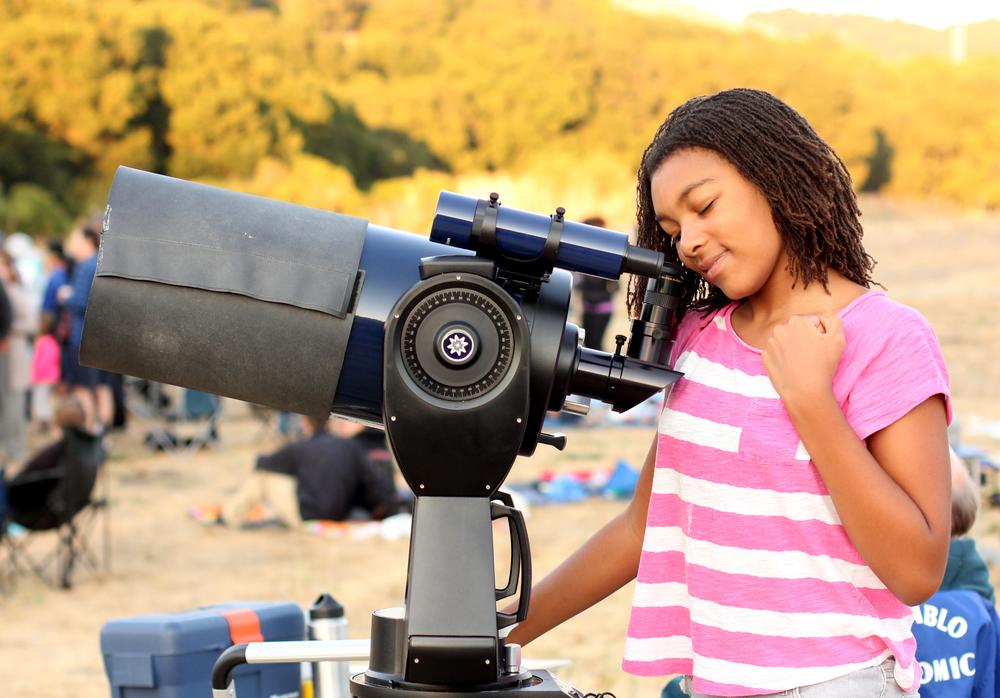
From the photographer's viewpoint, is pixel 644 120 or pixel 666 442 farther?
pixel 644 120

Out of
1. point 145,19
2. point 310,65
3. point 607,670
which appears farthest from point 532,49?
point 607,670

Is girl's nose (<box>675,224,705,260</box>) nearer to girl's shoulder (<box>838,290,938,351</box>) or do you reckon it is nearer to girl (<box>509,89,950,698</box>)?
girl (<box>509,89,950,698</box>)

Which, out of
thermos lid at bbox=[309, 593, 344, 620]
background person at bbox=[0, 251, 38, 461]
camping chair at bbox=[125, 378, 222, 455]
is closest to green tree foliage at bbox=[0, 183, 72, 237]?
camping chair at bbox=[125, 378, 222, 455]

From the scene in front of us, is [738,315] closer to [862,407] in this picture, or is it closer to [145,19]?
[862,407]

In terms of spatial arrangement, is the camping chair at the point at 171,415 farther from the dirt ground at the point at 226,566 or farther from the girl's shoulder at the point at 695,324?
the girl's shoulder at the point at 695,324

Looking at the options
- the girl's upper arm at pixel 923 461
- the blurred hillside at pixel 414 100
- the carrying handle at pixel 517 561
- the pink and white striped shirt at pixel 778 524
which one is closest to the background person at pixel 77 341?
the carrying handle at pixel 517 561

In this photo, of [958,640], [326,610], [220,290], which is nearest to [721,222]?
[220,290]

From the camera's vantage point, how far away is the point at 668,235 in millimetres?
1998

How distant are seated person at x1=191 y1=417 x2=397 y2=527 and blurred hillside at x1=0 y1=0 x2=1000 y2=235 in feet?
60.5

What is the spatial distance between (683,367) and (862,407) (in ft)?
1.02

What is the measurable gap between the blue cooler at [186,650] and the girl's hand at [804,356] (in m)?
1.64

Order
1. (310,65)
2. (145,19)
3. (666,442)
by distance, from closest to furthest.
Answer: (666,442) < (145,19) < (310,65)

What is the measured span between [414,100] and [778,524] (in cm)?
5638

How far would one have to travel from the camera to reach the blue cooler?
2824mm
